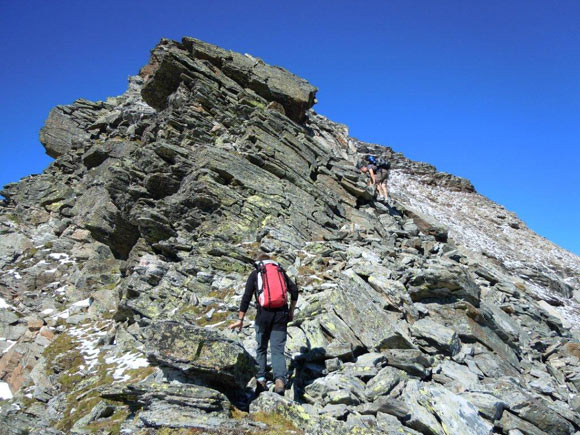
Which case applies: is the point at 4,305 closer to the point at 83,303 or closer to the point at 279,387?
the point at 83,303

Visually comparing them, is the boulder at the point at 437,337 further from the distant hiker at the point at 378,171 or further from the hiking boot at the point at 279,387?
the distant hiker at the point at 378,171

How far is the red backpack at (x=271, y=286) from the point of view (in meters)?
8.38

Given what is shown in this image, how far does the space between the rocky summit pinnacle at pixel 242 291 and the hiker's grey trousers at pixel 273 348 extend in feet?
0.90

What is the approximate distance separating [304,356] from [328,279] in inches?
189

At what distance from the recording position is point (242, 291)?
13.9m

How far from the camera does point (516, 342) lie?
14.7 meters

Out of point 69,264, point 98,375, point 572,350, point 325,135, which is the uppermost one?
point 325,135

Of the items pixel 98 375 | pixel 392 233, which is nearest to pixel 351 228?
pixel 392 233

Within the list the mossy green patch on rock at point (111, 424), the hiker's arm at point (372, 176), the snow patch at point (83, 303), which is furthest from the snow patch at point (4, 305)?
the hiker's arm at point (372, 176)

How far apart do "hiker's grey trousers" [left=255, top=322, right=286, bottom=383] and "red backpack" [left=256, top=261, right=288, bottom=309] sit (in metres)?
0.56

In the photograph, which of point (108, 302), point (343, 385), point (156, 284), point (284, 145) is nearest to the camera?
point (343, 385)

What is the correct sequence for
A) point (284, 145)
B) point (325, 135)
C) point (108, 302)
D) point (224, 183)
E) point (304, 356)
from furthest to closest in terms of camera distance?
point (325, 135), point (284, 145), point (224, 183), point (108, 302), point (304, 356)

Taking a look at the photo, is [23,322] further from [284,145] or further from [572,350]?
[572,350]

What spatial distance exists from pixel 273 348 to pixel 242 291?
5825mm
